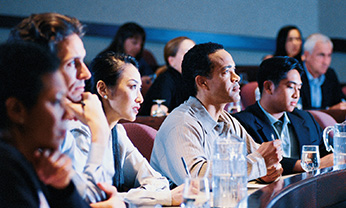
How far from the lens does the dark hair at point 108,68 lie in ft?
5.82

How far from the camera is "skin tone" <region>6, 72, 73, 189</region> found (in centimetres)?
93

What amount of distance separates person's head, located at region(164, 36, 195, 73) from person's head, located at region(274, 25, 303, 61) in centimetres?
144

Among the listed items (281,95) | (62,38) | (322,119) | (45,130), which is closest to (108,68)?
(62,38)

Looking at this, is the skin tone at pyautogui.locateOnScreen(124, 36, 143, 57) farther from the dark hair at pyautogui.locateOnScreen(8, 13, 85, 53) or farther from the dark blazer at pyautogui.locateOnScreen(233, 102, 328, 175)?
the dark hair at pyautogui.locateOnScreen(8, 13, 85, 53)

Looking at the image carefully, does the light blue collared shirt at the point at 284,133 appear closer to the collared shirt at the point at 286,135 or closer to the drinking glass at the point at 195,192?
the collared shirt at the point at 286,135

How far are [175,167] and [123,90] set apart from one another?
1.23 feet

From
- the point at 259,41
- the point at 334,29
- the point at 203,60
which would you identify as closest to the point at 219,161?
the point at 203,60

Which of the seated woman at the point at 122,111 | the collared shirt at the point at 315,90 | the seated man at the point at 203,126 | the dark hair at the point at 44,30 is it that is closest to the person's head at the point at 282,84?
the seated man at the point at 203,126

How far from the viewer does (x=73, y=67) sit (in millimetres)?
1171

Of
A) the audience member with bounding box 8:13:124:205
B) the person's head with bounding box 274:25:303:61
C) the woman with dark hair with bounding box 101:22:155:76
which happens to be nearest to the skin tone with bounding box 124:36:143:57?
the woman with dark hair with bounding box 101:22:155:76

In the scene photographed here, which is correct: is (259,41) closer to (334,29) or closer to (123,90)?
(334,29)

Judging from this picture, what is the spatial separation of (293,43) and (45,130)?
439 centimetres

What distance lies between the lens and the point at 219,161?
1.28 meters

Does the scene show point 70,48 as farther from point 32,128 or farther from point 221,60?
point 221,60
